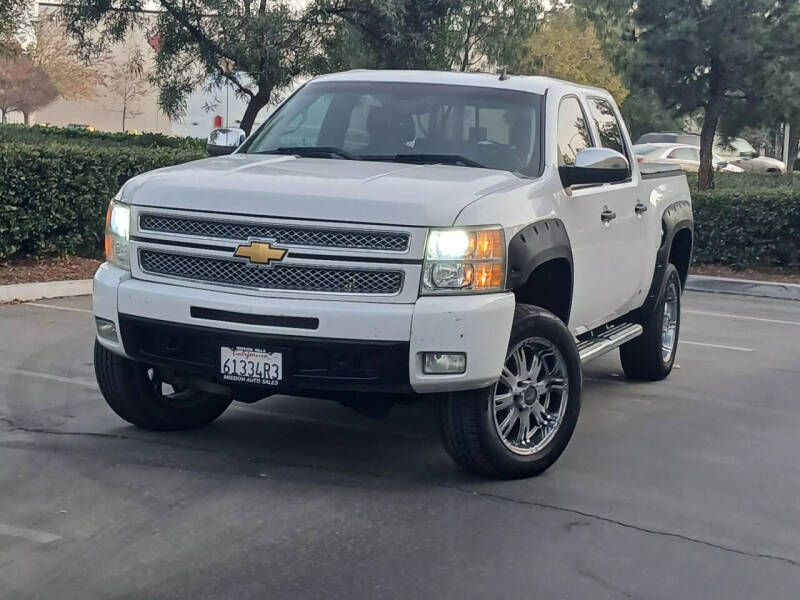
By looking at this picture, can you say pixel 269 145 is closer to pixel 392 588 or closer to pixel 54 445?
pixel 54 445

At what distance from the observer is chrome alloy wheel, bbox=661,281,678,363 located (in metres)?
8.80

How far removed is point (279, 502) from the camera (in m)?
5.37

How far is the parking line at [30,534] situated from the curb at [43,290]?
6.72 metres

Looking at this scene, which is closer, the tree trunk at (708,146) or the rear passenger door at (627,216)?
the rear passenger door at (627,216)

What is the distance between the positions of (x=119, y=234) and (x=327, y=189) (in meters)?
1.17

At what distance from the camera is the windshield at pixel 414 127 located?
6535mm

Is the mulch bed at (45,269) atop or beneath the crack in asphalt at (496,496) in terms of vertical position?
atop

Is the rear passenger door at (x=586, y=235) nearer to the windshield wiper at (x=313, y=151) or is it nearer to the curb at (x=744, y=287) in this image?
the windshield wiper at (x=313, y=151)

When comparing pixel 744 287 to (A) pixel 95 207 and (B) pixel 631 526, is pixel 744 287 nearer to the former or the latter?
(A) pixel 95 207

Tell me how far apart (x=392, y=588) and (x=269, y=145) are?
11.1 feet

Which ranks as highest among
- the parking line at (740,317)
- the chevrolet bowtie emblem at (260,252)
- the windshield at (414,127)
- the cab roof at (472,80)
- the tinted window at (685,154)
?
the cab roof at (472,80)

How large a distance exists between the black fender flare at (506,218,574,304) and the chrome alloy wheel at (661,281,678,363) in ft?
8.96

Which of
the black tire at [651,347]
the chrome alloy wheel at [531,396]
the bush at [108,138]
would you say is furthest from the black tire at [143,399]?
the bush at [108,138]

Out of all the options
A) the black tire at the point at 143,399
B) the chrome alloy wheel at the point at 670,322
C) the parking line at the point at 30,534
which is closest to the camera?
the parking line at the point at 30,534
